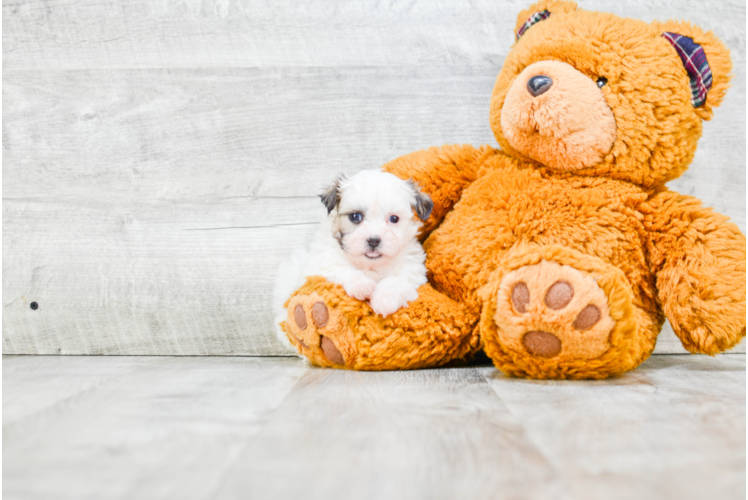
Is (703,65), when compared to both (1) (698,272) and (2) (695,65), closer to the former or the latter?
(2) (695,65)

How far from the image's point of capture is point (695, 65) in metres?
1.17

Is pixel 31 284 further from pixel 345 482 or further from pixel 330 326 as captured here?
pixel 345 482

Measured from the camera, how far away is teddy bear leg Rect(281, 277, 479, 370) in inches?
47.9

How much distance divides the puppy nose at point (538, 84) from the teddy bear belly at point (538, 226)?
0.61 feet

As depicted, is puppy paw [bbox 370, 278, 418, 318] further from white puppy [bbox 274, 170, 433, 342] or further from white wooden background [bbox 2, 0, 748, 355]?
white wooden background [bbox 2, 0, 748, 355]

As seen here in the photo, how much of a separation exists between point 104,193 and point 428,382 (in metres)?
1.09

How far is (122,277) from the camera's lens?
1.64 m

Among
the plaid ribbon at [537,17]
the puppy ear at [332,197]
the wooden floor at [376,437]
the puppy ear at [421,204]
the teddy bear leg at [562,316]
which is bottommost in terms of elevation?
the wooden floor at [376,437]

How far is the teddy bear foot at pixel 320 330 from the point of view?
1.22m

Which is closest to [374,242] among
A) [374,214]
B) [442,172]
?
[374,214]

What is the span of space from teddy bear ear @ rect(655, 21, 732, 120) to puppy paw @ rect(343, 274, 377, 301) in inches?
30.1

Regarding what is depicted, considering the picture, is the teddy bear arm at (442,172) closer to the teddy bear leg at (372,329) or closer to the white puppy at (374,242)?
the white puppy at (374,242)

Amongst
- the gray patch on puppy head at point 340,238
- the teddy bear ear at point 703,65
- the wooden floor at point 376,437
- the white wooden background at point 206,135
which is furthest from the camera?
the white wooden background at point 206,135

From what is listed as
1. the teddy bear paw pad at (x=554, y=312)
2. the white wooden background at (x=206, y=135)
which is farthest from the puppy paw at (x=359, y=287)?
the white wooden background at (x=206, y=135)
